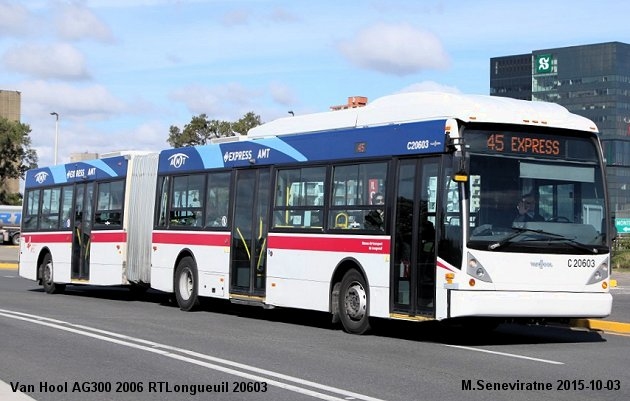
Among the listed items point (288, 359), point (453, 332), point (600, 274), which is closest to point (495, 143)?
point (600, 274)

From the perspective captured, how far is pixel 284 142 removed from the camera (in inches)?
719

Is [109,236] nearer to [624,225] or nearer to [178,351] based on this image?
[178,351]

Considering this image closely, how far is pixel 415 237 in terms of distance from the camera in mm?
14852

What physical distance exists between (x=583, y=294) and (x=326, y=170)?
15.1 feet

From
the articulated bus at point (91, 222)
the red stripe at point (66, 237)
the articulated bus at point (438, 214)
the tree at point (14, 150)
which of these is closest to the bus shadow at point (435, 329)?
the articulated bus at point (438, 214)

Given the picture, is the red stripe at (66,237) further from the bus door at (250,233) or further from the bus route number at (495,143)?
the bus route number at (495,143)

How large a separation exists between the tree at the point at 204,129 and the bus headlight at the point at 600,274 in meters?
45.4

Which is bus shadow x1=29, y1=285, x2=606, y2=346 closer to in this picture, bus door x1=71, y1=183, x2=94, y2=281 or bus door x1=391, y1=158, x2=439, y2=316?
bus door x1=391, y1=158, x2=439, y2=316

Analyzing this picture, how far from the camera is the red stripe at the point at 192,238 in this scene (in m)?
19.6

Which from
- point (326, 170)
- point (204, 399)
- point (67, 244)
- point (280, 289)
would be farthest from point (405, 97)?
point (67, 244)

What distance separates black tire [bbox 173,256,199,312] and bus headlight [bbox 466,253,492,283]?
7.74 metres

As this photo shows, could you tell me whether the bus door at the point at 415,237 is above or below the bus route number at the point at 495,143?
below

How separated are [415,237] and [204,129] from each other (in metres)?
46.6

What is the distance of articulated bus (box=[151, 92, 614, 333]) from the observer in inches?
557
